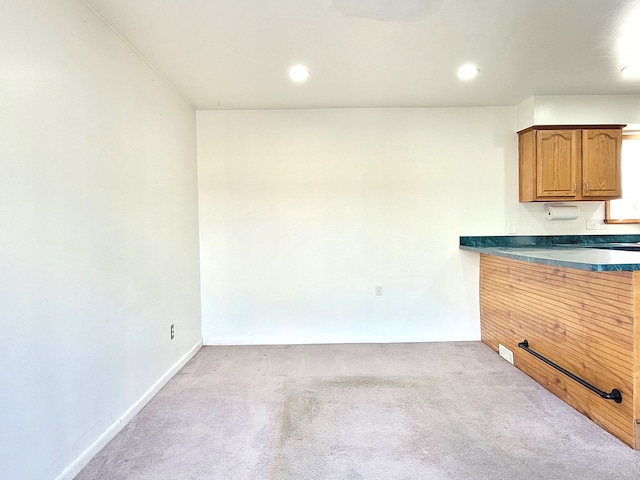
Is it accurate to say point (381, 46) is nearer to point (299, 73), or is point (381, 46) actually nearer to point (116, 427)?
point (299, 73)

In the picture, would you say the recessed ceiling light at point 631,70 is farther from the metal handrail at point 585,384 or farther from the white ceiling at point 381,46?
the metal handrail at point 585,384

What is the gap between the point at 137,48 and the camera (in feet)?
7.54

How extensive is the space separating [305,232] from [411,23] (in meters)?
2.03

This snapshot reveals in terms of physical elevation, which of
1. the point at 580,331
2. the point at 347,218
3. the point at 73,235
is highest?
the point at 347,218

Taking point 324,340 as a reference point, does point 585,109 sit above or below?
above

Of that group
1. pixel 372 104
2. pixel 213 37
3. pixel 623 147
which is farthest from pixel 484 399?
pixel 623 147

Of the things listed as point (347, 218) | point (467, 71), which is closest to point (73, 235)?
point (347, 218)

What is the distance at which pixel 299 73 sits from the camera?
106 inches

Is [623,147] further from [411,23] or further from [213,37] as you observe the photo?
[213,37]

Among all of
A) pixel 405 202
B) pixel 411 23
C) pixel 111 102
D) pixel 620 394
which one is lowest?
pixel 620 394

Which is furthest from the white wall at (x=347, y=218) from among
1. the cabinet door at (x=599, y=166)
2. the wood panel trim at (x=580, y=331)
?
the wood panel trim at (x=580, y=331)

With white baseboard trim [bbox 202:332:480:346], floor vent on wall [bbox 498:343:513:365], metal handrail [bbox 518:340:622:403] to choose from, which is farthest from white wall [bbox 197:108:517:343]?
metal handrail [bbox 518:340:622:403]

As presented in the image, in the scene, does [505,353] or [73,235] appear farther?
[505,353]

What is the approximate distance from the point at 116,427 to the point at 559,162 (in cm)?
394
